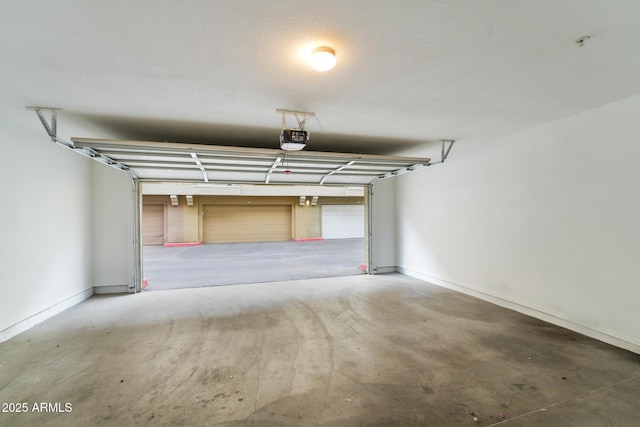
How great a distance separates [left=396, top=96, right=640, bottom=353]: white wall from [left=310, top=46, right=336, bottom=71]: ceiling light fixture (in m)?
2.87

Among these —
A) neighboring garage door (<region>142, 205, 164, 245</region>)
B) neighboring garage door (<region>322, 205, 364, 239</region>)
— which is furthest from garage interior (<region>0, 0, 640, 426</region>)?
neighboring garage door (<region>322, 205, 364, 239</region>)

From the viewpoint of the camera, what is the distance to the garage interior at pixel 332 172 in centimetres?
154

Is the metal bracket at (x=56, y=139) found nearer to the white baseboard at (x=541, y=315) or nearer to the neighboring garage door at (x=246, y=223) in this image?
the white baseboard at (x=541, y=315)

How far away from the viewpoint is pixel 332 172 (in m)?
4.71

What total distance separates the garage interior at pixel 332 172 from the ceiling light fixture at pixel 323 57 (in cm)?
6

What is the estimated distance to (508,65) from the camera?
6.09 ft

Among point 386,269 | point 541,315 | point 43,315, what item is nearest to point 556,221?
point 541,315

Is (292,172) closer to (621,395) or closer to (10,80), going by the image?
(10,80)

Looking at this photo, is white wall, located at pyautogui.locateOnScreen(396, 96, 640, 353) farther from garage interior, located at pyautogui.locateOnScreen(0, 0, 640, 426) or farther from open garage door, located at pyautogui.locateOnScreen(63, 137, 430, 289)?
open garage door, located at pyautogui.locateOnScreen(63, 137, 430, 289)

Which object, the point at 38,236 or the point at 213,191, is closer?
the point at 38,236

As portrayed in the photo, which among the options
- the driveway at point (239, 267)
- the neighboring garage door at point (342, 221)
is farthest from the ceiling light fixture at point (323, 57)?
the neighboring garage door at point (342, 221)

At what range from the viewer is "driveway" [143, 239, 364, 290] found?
18.2 ft

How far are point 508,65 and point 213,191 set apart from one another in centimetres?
1059

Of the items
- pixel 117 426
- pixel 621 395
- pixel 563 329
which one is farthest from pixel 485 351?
pixel 117 426
